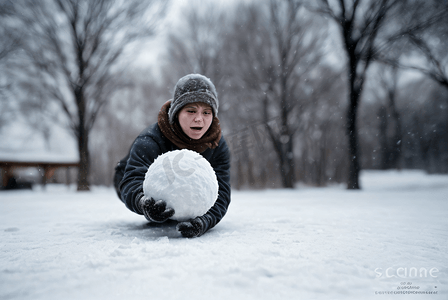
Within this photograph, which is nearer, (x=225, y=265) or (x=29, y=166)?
(x=225, y=265)

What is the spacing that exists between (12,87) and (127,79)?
354 centimetres

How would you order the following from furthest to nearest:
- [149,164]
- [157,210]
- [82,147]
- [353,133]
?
[82,147] → [353,133] → [149,164] → [157,210]

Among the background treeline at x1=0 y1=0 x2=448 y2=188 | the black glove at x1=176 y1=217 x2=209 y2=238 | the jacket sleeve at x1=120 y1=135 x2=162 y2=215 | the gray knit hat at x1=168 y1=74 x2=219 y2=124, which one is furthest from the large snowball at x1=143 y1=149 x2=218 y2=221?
the background treeline at x1=0 y1=0 x2=448 y2=188

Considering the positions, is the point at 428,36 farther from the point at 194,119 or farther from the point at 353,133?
the point at 194,119

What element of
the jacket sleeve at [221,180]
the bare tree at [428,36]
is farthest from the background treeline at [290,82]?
the jacket sleeve at [221,180]

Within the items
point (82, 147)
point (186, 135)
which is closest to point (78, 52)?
point (82, 147)

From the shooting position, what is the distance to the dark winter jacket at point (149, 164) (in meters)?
1.98

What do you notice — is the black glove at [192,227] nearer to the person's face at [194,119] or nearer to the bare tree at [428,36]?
the person's face at [194,119]

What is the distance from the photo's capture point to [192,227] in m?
1.80

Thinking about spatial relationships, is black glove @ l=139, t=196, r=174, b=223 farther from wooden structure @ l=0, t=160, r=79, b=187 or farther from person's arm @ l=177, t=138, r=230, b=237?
wooden structure @ l=0, t=160, r=79, b=187

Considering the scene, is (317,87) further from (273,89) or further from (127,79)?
(127,79)

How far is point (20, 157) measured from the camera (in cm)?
1012

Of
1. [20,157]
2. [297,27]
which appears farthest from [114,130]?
[297,27]

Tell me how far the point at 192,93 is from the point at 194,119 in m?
0.21
